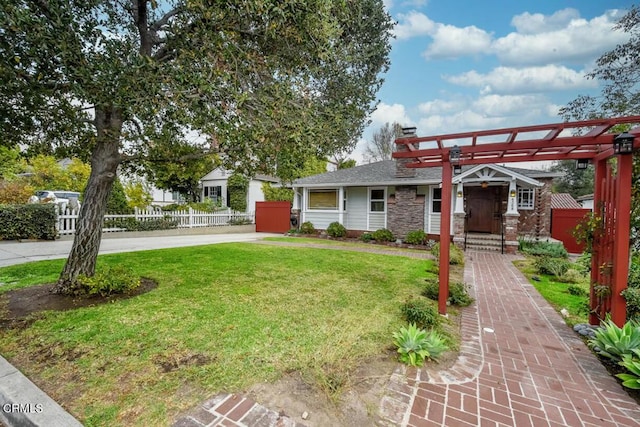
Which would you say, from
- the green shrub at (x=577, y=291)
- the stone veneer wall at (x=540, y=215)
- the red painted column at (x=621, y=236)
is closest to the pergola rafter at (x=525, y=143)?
the red painted column at (x=621, y=236)

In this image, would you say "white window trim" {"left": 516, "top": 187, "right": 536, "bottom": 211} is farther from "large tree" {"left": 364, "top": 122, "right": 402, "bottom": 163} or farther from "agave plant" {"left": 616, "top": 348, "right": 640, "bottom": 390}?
"large tree" {"left": 364, "top": 122, "right": 402, "bottom": 163}

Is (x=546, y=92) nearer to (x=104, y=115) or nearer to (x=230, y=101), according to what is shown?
(x=230, y=101)

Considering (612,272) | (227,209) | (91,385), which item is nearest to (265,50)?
(91,385)

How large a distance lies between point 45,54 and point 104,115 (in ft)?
4.59

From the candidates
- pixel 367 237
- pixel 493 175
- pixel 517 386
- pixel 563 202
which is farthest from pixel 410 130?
pixel 563 202

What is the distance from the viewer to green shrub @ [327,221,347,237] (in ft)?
46.6

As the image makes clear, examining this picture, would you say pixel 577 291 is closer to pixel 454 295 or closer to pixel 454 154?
pixel 454 295

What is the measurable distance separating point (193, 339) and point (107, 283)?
233cm

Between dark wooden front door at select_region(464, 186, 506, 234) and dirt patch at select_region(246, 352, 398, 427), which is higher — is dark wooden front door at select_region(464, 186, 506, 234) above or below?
above

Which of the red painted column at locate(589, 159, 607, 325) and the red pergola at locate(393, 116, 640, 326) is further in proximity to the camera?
the red painted column at locate(589, 159, 607, 325)

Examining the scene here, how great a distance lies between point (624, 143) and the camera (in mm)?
3137

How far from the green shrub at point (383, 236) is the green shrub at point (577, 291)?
726 cm

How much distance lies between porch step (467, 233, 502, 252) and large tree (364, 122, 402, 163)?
1904cm

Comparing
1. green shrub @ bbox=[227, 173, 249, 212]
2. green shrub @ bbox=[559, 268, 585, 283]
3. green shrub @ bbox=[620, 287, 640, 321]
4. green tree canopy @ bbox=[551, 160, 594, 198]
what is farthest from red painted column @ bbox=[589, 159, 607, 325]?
green tree canopy @ bbox=[551, 160, 594, 198]
